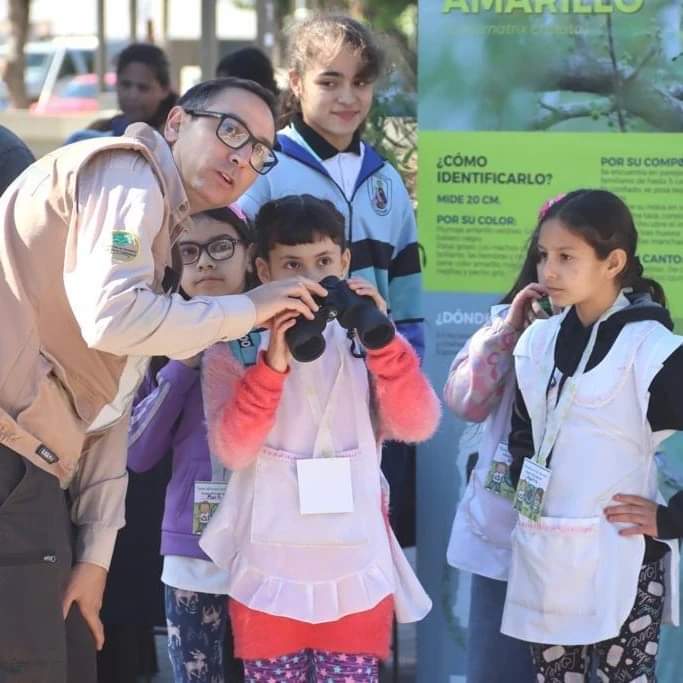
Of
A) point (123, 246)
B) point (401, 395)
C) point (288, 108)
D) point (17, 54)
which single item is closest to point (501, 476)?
point (401, 395)

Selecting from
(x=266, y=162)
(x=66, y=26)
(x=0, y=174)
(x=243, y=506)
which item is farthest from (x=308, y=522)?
(x=66, y=26)

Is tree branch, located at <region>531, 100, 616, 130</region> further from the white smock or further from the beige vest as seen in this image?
the beige vest

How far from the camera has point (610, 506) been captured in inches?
127

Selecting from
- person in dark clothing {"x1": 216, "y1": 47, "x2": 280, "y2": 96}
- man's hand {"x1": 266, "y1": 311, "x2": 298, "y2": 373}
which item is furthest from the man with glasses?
person in dark clothing {"x1": 216, "y1": 47, "x2": 280, "y2": 96}

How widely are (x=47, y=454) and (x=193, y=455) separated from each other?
909mm

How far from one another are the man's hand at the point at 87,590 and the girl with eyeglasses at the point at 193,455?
0.56m

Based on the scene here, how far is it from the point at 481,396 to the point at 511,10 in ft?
3.91

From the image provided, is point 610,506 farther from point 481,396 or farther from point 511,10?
point 511,10

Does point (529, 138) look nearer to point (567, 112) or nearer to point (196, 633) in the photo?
point (567, 112)

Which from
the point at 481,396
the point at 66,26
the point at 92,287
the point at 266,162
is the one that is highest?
the point at 66,26

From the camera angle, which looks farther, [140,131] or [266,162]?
[266,162]

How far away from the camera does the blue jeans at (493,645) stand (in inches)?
147

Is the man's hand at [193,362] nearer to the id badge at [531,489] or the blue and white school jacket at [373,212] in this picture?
the blue and white school jacket at [373,212]

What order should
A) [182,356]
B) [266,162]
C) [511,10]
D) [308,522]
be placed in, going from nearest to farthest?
[182,356]
[266,162]
[308,522]
[511,10]
